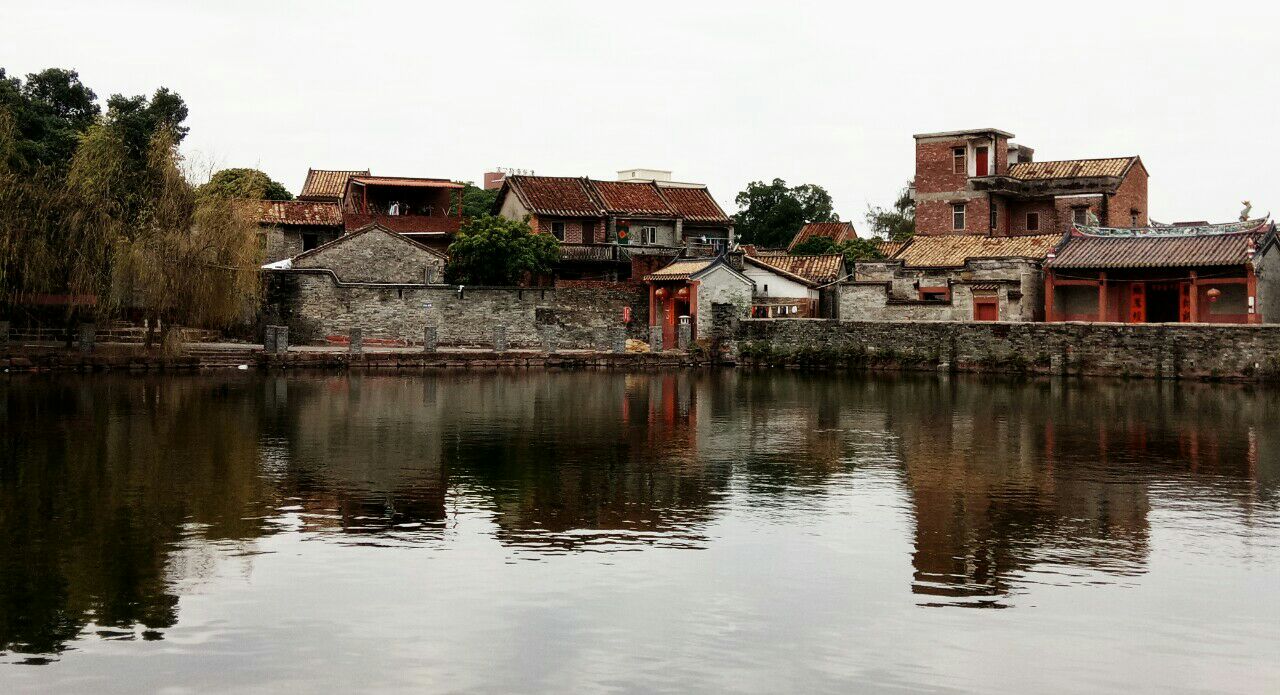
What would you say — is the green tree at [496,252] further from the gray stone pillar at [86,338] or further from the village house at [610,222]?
the gray stone pillar at [86,338]

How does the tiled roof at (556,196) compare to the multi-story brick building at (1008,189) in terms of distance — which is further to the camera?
the tiled roof at (556,196)

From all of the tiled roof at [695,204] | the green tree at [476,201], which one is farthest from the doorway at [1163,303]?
the green tree at [476,201]

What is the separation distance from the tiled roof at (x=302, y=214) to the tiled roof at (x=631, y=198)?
1130cm

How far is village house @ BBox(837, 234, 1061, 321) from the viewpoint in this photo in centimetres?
4825

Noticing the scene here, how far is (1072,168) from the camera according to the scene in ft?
185

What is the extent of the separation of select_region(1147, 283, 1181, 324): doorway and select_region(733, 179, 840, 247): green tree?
120 feet

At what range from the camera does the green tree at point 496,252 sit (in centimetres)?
5134

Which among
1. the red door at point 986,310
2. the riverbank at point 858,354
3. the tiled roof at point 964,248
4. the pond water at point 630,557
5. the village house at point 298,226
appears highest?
A: the village house at point 298,226

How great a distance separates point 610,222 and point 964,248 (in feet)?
48.7

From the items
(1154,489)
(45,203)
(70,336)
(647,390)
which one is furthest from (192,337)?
(1154,489)

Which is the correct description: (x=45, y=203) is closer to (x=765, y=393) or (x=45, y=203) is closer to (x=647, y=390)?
(x=647, y=390)

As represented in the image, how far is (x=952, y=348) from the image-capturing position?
4506 cm

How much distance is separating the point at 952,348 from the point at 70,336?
27914 millimetres

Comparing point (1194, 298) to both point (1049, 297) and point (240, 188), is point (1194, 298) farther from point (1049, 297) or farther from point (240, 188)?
point (240, 188)
